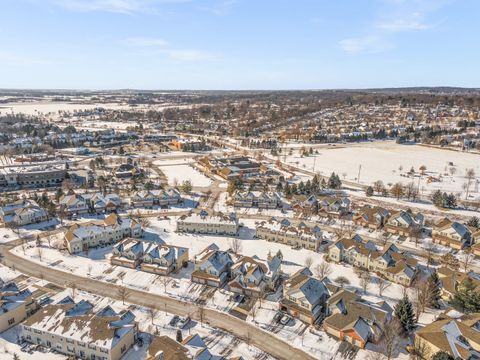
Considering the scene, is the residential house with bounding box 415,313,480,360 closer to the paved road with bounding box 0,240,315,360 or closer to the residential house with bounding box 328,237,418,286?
the paved road with bounding box 0,240,315,360

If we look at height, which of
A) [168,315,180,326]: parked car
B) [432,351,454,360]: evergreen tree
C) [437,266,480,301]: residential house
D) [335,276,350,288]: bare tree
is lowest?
[335,276,350,288]: bare tree

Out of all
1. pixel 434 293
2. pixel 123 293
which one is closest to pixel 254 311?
pixel 123 293

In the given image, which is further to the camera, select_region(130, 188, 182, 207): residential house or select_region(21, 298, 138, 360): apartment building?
select_region(130, 188, 182, 207): residential house

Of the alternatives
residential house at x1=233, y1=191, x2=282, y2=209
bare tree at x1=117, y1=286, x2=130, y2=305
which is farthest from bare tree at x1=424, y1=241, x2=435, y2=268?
bare tree at x1=117, y1=286, x2=130, y2=305

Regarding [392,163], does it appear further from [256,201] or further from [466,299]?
[466,299]

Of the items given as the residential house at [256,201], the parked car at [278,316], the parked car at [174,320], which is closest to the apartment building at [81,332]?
the parked car at [174,320]

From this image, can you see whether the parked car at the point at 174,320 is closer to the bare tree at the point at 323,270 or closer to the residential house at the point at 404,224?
the bare tree at the point at 323,270

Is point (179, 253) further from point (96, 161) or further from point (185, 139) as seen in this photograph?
point (185, 139)
